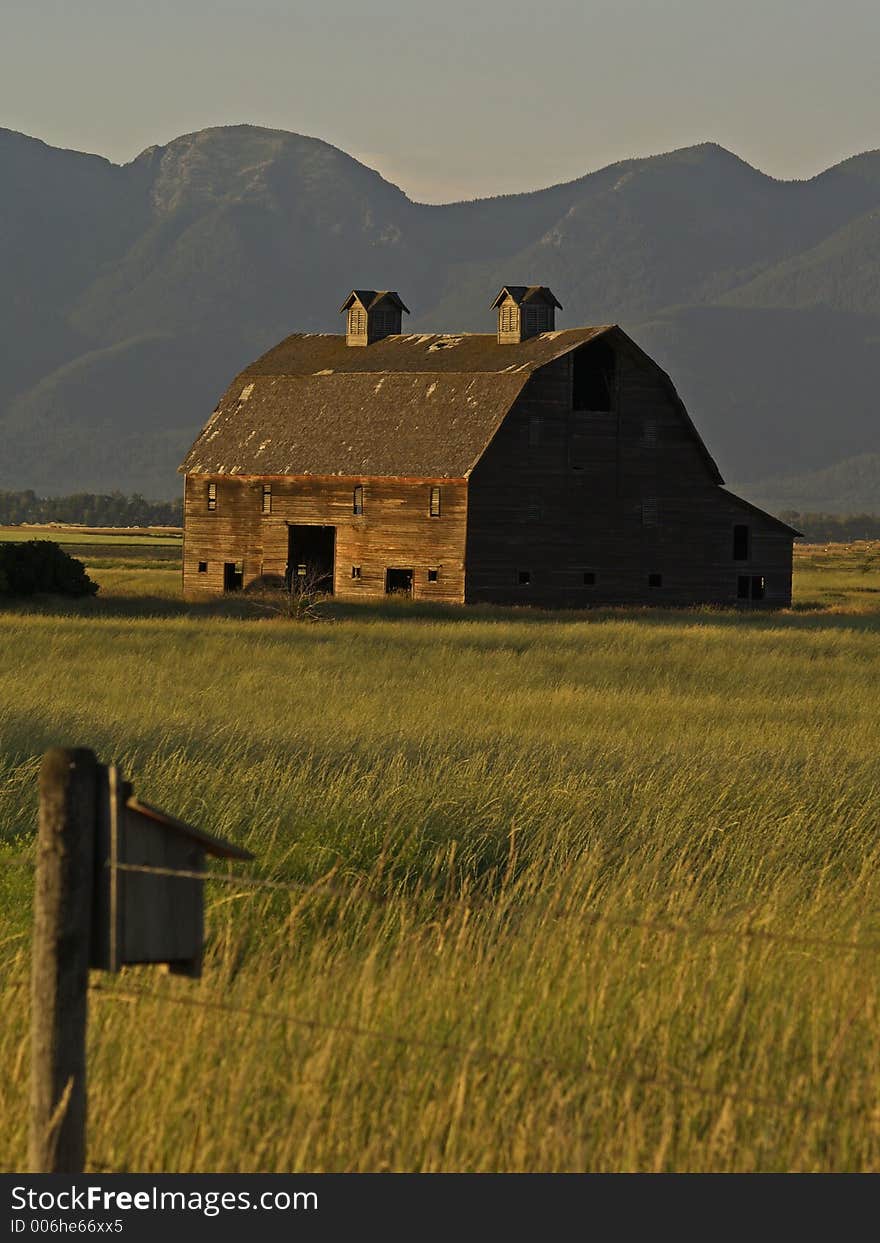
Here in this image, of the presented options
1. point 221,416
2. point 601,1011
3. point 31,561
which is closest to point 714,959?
point 601,1011

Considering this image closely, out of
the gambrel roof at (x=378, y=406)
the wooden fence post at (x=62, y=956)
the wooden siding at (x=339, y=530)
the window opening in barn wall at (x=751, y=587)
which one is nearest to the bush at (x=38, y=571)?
the wooden siding at (x=339, y=530)

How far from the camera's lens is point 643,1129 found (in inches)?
256

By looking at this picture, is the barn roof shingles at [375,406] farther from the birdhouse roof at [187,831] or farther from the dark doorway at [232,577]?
the birdhouse roof at [187,831]

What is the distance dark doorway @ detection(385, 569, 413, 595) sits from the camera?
56688 millimetres

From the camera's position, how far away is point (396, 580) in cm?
5697

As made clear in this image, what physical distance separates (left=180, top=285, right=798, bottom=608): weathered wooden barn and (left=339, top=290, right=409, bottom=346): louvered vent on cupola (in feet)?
6.33

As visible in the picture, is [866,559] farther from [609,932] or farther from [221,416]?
[609,932]

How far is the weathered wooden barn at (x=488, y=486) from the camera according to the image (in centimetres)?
5550

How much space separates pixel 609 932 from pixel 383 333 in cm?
5643

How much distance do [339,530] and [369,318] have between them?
9.44 m

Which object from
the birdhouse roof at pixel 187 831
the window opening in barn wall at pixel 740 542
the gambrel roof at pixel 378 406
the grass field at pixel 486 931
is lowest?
the grass field at pixel 486 931

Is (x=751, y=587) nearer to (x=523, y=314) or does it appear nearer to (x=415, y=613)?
(x=523, y=314)

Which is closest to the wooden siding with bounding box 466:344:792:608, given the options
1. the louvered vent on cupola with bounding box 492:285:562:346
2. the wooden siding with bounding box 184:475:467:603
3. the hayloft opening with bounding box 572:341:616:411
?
the hayloft opening with bounding box 572:341:616:411

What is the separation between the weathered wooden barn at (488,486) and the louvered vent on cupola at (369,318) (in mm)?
1929
